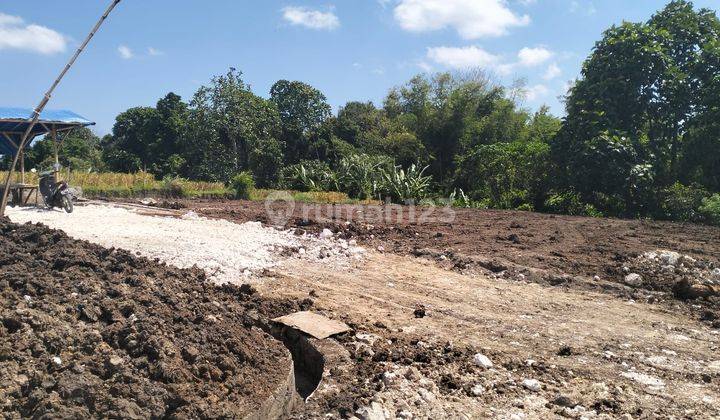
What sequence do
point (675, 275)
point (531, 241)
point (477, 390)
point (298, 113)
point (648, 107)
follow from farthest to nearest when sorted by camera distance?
point (298, 113), point (648, 107), point (531, 241), point (675, 275), point (477, 390)

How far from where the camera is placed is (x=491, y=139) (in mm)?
24672

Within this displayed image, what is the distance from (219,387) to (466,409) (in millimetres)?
1732

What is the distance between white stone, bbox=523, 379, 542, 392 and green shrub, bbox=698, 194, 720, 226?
1151cm

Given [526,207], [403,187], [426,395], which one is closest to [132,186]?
[403,187]

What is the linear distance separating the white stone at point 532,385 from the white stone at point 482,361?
355mm

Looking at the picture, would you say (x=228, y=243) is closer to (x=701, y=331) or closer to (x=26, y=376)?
(x=26, y=376)

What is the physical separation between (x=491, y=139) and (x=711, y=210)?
12.0 meters

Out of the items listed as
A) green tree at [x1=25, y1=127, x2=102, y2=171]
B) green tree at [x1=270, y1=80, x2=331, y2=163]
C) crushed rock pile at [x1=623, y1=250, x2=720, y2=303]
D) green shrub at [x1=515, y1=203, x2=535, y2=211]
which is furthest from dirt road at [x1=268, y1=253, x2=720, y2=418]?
green tree at [x1=25, y1=127, x2=102, y2=171]

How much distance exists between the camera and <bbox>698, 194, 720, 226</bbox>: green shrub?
1330cm

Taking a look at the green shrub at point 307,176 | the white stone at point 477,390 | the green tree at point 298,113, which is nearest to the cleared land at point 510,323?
the white stone at point 477,390

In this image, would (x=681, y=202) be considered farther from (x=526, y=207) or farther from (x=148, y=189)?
(x=148, y=189)

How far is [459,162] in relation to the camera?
22234 mm

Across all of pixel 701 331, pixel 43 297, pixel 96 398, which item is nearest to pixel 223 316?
pixel 43 297

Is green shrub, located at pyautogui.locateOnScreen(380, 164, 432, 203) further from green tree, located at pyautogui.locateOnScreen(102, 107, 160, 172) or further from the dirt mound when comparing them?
the dirt mound
